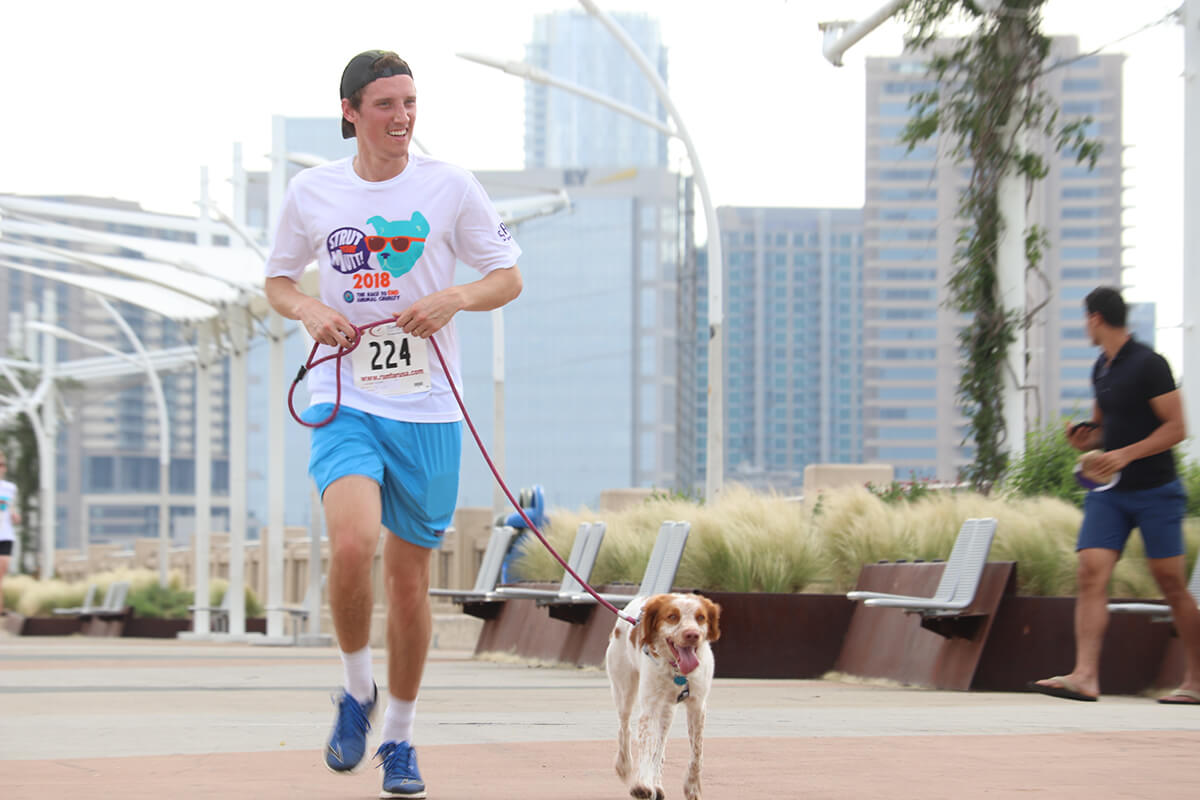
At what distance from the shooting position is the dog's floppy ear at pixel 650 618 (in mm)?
5414

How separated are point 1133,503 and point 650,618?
12.5 ft

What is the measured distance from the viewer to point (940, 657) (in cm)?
1120

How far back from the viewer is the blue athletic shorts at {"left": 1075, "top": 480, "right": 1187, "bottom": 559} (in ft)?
27.7

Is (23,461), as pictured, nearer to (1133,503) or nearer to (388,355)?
(1133,503)

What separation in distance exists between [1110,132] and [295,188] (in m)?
192

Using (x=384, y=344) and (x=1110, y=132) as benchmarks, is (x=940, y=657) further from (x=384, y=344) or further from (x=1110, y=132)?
(x=1110, y=132)

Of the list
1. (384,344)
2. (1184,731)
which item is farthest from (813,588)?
(384,344)

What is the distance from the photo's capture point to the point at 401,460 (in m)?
5.38

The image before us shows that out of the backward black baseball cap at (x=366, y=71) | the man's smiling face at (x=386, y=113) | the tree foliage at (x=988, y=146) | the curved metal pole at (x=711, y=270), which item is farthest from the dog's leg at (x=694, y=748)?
the curved metal pole at (x=711, y=270)

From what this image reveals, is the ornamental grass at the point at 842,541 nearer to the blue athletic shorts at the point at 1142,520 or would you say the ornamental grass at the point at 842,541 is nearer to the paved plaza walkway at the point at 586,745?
the paved plaza walkway at the point at 586,745

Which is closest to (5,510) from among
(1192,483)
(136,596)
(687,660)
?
(1192,483)

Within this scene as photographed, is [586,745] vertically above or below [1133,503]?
below

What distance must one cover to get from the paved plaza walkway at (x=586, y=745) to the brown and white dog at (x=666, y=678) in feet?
0.37

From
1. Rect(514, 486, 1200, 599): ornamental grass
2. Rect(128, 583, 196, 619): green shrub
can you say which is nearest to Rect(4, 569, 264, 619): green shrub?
Rect(128, 583, 196, 619): green shrub
